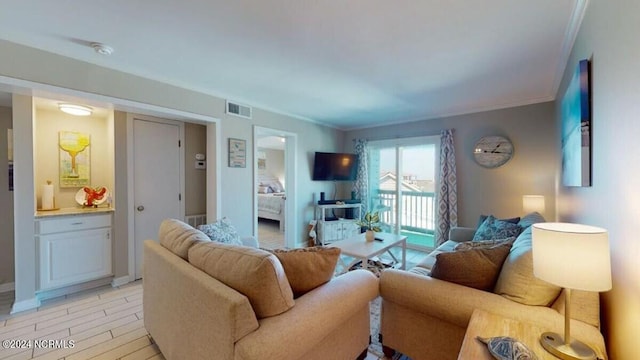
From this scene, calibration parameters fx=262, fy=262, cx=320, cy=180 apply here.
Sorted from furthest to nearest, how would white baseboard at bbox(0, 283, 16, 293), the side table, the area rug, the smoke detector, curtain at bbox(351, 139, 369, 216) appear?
curtain at bbox(351, 139, 369, 216)
white baseboard at bbox(0, 283, 16, 293)
the smoke detector
the area rug
the side table

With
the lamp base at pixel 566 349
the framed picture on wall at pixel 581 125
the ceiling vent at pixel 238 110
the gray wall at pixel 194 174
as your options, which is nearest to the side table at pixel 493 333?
the lamp base at pixel 566 349

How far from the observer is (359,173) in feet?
18.0

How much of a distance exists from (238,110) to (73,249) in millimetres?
2483

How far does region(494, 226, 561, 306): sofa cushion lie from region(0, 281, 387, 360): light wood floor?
1.00m

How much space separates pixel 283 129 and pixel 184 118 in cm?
161

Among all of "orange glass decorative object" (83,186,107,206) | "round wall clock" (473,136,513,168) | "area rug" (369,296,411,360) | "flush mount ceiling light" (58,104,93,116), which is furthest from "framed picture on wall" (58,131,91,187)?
"round wall clock" (473,136,513,168)

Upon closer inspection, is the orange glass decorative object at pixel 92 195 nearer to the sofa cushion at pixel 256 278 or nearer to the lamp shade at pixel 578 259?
the sofa cushion at pixel 256 278

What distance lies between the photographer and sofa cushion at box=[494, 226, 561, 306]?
1.38 metres

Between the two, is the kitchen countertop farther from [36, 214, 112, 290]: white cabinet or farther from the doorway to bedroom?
the doorway to bedroom

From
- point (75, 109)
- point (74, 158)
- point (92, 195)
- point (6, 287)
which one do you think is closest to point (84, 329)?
point (6, 287)

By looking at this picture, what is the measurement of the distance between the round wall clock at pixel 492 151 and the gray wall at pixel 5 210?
6.09 m

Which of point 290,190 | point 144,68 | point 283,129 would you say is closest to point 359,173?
point 290,190

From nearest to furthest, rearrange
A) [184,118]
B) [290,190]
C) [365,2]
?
1. [365,2]
2. [184,118]
3. [290,190]

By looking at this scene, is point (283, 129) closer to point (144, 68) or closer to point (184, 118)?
point (184, 118)
